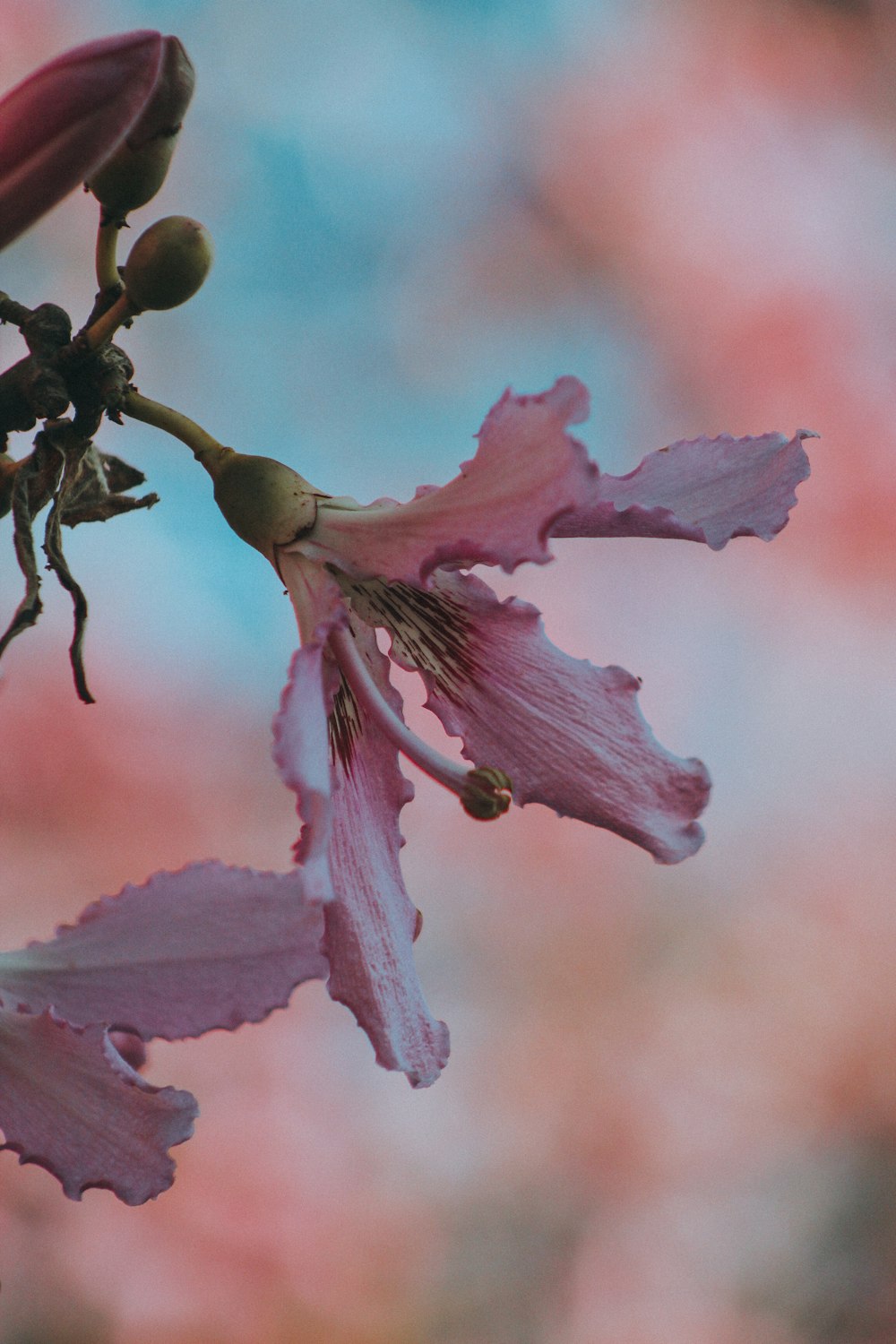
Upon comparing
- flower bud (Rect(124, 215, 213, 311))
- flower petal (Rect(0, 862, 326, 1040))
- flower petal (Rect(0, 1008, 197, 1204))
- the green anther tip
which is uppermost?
flower bud (Rect(124, 215, 213, 311))

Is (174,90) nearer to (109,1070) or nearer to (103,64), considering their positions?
(103,64)

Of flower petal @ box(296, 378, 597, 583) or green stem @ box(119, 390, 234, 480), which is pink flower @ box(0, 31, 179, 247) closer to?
green stem @ box(119, 390, 234, 480)

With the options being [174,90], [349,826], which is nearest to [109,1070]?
[349,826]

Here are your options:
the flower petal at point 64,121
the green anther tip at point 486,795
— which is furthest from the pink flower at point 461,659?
the flower petal at point 64,121

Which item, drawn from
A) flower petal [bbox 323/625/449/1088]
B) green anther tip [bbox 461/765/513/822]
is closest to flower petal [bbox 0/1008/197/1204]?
A: flower petal [bbox 323/625/449/1088]

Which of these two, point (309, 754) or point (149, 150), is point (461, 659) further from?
point (149, 150)

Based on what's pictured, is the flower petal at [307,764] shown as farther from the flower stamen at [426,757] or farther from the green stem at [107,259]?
the green stem at [107,259]

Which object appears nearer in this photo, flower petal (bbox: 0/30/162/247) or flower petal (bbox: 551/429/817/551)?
flower petal (bbox: 0/30/162/247)

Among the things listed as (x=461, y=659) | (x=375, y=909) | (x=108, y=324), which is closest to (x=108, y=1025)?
(x=375, y=909)

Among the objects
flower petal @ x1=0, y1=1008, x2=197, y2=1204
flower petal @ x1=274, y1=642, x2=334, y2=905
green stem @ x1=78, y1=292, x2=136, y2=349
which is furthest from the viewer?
green stem @ x1=78, y1=292, x2=136, y2=349
